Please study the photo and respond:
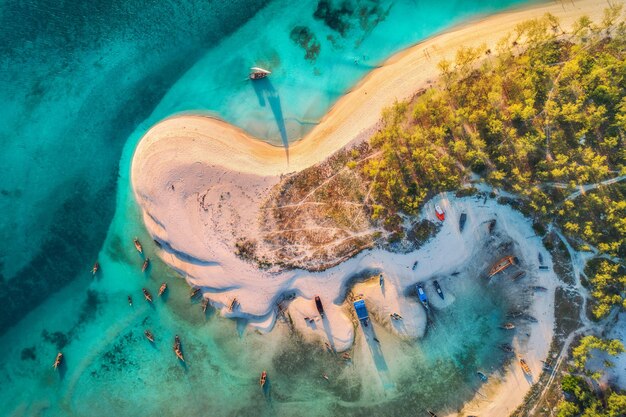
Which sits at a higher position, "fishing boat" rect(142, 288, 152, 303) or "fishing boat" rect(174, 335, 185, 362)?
"fishing boat" rect(142, 288, 152, 303)

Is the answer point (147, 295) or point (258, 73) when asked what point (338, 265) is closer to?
point (147, 295)

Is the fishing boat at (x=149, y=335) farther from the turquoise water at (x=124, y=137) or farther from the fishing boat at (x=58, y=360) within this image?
the fishing boat at (x=58, y=360)

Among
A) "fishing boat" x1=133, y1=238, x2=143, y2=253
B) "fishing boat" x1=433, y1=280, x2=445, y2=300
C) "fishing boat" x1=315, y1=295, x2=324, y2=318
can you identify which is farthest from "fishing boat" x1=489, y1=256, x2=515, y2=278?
"fishing boat" x1=133, y1=238, x2=143, y2=253

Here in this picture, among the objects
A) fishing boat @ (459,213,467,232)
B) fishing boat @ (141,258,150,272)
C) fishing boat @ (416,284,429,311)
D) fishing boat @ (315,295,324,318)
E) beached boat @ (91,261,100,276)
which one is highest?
beached boat @ (91,261,100,276)

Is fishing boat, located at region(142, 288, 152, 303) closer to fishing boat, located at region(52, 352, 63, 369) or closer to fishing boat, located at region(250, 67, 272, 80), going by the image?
fishing boat, located at region(52, 352, 63, 369)

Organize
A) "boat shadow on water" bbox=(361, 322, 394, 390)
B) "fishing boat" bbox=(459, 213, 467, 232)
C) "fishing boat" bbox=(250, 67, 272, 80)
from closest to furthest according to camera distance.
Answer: "fishing boat" bbox=(459, 213, 467, 232) → "boat shadow on water" bbox=(361, 322, 394, 390) → "fishing boat" bbox=(250, 67, 272, 80)

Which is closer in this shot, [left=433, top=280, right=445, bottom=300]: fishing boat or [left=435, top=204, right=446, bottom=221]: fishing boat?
[left=435, top=204, right=446, bottom=221]: fishing boat

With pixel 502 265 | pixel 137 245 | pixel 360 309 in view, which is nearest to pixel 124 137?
pixel 137 245
